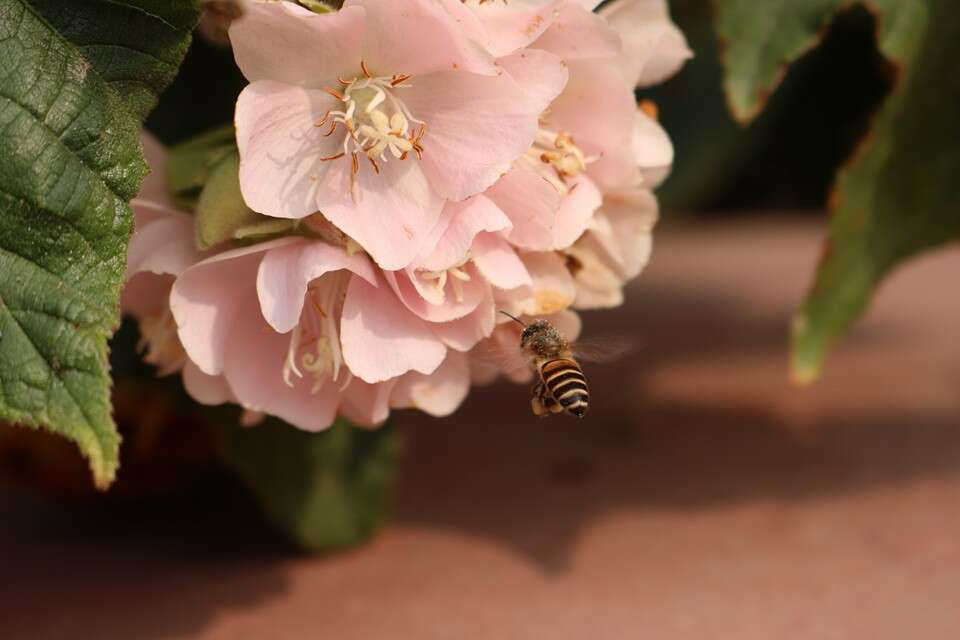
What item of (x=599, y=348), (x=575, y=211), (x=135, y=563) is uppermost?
(x=575, y=211)

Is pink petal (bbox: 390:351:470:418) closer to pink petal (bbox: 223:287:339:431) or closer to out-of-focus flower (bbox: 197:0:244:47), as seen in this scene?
pink petal (bbox: 223:287:339:431)

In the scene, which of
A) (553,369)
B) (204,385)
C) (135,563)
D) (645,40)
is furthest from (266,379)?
(135,563)

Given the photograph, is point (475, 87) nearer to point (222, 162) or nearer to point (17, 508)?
point (222, 162)

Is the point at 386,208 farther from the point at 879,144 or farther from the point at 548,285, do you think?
the point at 879,144

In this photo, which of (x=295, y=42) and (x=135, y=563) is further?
(x=135, y=563)

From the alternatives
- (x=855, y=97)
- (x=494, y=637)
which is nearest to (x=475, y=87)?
(x=494, y=637)

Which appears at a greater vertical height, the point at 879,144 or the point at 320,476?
the point at 879,144

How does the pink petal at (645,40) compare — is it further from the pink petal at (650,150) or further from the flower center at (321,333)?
the flower center at (321,333)
